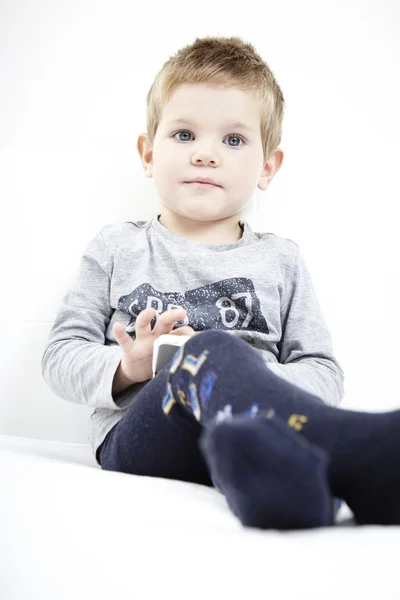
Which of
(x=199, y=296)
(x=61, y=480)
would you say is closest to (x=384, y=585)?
(x=61, y=480)

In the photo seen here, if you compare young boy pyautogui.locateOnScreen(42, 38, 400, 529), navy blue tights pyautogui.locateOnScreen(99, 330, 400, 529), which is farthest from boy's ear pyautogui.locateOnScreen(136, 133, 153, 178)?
navy blue tights pyautogui.locateOnScreen(99, 330, 400, 529)

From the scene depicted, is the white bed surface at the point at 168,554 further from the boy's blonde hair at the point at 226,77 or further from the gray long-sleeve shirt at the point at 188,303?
the boy's blonde hair at the point at 226,77

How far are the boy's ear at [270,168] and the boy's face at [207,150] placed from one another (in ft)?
0.29

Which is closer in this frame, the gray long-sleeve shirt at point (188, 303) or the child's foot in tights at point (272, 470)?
the child's foot in tights at point (272, 470)

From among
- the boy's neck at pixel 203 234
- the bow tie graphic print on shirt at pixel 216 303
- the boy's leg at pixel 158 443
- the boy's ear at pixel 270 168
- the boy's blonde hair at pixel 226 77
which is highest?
the boy's blonde hair at pixel 226 77

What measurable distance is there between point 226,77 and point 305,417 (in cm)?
75

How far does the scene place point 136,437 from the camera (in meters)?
0.76

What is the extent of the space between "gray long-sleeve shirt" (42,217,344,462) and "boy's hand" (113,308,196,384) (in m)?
0.08

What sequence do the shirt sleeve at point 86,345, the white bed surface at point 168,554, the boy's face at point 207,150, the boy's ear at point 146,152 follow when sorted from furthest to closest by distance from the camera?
the boy's ear at point 146,152
the boy's face at point 207,150
the shirt sleeve at point 86,345
the white bed surface at point 168,554

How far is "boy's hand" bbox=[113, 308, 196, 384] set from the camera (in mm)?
770

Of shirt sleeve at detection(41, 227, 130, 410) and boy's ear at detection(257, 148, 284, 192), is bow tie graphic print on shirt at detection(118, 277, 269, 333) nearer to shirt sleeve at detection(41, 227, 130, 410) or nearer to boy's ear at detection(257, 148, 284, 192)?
shirt sleeve at detection(41, 227, 130, 410)

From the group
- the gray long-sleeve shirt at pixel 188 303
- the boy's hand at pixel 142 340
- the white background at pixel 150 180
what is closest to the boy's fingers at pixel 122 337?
the boy's hand at pixel 142 340

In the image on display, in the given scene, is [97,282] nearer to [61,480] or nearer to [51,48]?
[61,480]

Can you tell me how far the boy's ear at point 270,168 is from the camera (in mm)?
1201
